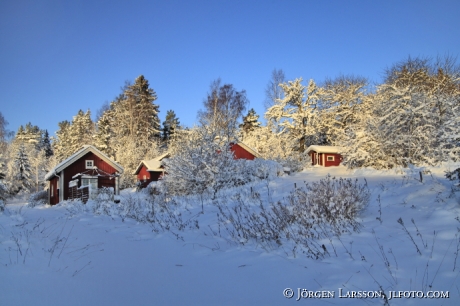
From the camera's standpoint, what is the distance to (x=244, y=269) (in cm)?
381

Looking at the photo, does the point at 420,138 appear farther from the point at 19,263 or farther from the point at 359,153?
the point at 19,263

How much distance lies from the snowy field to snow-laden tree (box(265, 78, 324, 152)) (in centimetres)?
2592

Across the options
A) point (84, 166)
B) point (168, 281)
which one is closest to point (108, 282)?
point (168, 281)

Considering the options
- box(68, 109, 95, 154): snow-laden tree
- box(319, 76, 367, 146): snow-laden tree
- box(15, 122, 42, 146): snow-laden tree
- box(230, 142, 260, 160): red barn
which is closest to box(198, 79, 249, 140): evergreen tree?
box(230, 142, 260, 160): red barn

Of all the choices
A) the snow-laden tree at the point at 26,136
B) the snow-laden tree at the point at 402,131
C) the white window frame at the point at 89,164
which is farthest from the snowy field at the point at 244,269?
the snow-laden tree at the point at 26,136

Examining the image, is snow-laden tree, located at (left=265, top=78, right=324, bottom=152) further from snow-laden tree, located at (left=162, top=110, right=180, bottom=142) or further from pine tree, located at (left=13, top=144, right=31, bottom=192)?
pine tree, located at (left=13, top=144, right=31, bottom=192)

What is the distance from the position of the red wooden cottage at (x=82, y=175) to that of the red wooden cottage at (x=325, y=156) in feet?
70.9

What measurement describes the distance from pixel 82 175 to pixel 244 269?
23337 millimetres

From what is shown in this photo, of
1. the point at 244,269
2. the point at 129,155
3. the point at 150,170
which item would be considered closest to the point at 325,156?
the point at 150,170

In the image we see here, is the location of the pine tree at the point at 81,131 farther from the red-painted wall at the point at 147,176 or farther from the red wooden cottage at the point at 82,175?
the red wooden cottage at the point at 82,175

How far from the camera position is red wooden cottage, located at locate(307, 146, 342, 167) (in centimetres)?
3192

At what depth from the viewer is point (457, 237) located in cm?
388

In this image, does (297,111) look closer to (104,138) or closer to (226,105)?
(226,105)

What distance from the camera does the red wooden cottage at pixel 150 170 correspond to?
30531 millimetres
